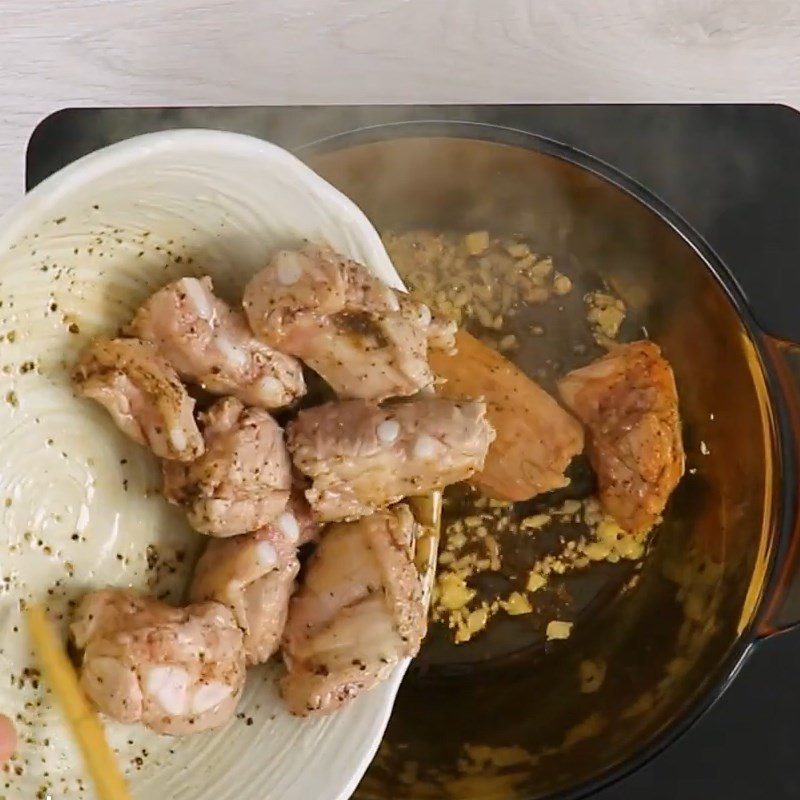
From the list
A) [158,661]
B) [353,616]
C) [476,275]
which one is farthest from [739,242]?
[158,661]

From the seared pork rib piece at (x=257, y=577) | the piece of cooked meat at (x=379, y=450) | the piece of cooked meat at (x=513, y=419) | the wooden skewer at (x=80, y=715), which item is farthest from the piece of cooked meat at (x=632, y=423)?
the wooden skewer at (x=80, y=715)

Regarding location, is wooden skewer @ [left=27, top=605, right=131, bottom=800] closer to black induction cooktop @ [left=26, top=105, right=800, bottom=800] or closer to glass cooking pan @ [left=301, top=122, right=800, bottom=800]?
glass cooking pan @ [left=301, top=122, right=800, bottom=800]

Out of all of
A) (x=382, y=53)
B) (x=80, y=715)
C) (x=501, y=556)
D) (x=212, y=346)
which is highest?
(x=382, y=53)

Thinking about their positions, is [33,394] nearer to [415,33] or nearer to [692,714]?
[415,33]

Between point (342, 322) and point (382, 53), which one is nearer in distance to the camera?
point (342, 322)

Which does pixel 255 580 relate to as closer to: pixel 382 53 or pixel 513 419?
pixel 513 419

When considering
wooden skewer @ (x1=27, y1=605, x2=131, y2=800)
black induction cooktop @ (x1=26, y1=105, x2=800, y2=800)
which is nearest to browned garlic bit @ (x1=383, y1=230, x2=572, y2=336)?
black induction cooktop @ (x1=26, y1=105, x2=800, y2=800)

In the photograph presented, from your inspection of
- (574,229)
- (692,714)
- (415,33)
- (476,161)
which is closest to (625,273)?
(574,229)
